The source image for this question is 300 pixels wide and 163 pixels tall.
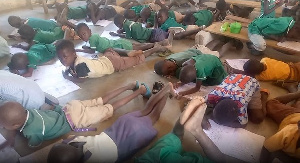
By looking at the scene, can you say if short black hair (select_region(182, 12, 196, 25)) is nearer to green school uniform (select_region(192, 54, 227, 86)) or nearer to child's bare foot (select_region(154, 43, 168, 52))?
child's bare foot (select_region(154, 43, 168, 52))

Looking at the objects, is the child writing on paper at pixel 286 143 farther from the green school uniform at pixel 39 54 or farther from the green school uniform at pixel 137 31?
the green school uniform at pixel 39 54

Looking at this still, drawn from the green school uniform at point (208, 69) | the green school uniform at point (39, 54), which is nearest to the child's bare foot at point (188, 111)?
the green school uniform at point (208, 69)

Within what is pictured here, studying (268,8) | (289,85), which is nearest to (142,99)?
(289,85)

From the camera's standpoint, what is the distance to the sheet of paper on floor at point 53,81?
244 centimetres

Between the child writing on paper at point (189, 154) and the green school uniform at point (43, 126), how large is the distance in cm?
67

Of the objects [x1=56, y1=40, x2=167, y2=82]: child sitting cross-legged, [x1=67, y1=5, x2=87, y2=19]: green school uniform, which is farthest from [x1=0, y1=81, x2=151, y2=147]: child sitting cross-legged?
[x1=67, y1=5, x2=87, y2=19]: green school uniform

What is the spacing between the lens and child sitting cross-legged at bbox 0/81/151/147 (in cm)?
159

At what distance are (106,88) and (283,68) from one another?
68.7 inches

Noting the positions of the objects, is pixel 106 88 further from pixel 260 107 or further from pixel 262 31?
pixel 262 31

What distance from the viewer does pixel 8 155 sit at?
1.70m

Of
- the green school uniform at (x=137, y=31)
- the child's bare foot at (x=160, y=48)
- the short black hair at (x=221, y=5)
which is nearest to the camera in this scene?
the child's bare foot at (x=160, y=48)

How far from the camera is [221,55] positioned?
3.19 m

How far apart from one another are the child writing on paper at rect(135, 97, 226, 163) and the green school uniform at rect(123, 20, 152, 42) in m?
2.17

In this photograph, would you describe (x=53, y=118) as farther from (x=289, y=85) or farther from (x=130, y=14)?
(x=130, y=14)
